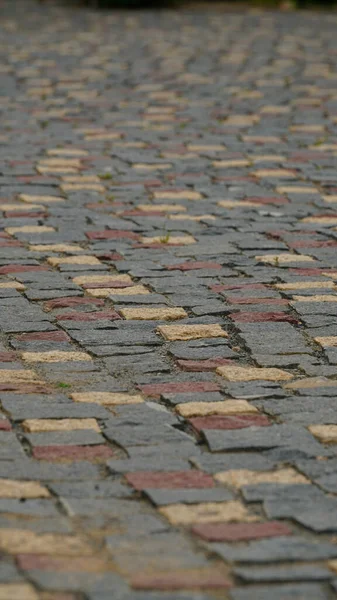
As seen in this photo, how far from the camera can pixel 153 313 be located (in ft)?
15.0

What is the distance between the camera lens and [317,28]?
1548 cm

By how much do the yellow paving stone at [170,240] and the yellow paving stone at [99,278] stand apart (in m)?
0.64

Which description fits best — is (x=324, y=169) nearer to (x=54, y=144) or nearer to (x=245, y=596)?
(x=54, y=144)

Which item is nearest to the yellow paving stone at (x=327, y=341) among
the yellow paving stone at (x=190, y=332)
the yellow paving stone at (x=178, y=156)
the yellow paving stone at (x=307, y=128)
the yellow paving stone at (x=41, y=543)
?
the yellow paving stone at (x=190, y=332)

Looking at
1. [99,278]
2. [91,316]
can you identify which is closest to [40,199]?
[99,278]

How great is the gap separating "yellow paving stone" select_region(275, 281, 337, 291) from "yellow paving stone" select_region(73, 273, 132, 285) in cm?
63

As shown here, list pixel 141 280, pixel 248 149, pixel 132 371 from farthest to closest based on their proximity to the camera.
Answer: pixel 248 149, pixel 141 280, pixel 132 371

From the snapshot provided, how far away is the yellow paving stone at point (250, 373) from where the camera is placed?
3877mm

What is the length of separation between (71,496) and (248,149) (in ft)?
17.7

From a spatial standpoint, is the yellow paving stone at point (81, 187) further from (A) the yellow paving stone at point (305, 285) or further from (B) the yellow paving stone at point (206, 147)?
(A) the yellow paving stone at point (305, 285)

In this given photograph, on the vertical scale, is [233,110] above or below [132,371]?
above

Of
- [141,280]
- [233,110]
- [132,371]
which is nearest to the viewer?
[132,371]

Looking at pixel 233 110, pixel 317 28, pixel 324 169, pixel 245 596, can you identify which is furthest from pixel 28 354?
pixel 317 28

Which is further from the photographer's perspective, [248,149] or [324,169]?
[248,149]
